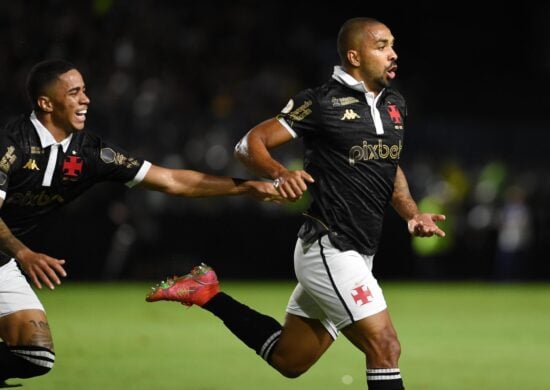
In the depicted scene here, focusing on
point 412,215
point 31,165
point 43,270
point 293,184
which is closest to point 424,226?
point 412,215

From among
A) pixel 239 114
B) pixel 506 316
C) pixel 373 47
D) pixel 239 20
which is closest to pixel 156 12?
pixel 239 20

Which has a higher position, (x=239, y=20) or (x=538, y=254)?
(x=239, y=20)

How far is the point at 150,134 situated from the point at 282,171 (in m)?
13.0

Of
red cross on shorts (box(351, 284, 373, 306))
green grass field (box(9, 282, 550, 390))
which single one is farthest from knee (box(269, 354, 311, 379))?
green grass field (box(9, 282, 550, 390))

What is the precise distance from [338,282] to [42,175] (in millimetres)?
1906

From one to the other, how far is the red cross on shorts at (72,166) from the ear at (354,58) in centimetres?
179

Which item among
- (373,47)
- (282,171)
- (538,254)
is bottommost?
(538,254)

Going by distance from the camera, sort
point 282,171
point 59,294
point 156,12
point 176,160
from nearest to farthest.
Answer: point 282,171
point 59,294
point 176,160
point 156,12

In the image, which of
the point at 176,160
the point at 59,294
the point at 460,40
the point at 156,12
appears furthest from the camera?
the point at 460,40

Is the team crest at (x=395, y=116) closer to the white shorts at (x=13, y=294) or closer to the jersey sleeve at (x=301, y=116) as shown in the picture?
the jersey sleeve at (x=301, y=116)

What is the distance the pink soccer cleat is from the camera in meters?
7.49

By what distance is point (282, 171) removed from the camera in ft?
21.1

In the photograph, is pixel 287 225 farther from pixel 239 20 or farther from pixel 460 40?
pixel 460 40

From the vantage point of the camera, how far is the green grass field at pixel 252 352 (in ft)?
29.0
